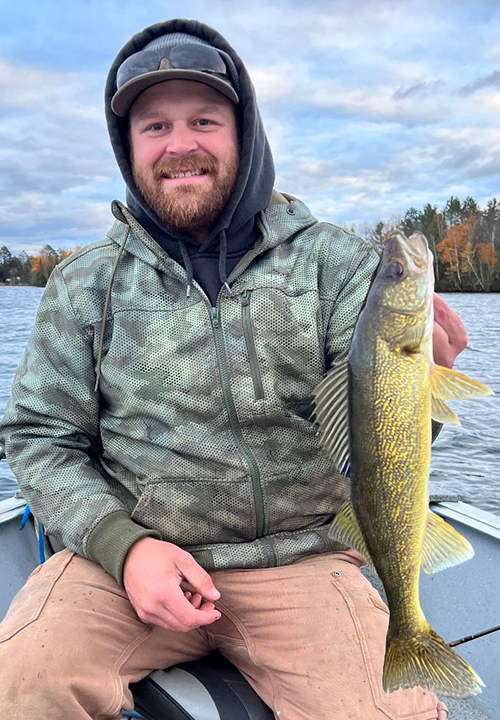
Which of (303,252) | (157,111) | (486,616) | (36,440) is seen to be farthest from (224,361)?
(486,616)

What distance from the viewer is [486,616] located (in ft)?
11.4

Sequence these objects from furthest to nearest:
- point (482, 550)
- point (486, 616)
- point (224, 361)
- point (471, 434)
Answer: point (471, 434)
point (482, 550)
point (486, 616)
point (224, 361)

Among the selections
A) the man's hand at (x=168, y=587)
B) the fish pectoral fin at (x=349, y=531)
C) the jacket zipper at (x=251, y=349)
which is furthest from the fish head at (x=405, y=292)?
the man's hand at (x=168, y=587)

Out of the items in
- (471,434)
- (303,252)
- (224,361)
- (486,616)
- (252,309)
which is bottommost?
(471,434)

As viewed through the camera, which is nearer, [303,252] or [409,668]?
[409,668]

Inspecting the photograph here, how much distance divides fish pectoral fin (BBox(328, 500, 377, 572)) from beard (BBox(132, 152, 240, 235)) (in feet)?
4.65

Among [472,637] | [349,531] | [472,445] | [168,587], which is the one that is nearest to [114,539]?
[168,587]

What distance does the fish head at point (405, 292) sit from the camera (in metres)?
2.07

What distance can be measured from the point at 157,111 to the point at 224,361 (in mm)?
1185

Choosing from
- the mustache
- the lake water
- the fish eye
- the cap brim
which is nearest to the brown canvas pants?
the fish eye

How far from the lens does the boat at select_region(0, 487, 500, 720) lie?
2.48 meters

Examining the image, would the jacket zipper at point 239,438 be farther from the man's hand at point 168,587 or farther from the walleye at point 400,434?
the walleye at point 400,434

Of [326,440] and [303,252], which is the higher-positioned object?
[303,252]

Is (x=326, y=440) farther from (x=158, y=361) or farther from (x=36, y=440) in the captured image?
(x=36, y=440)
